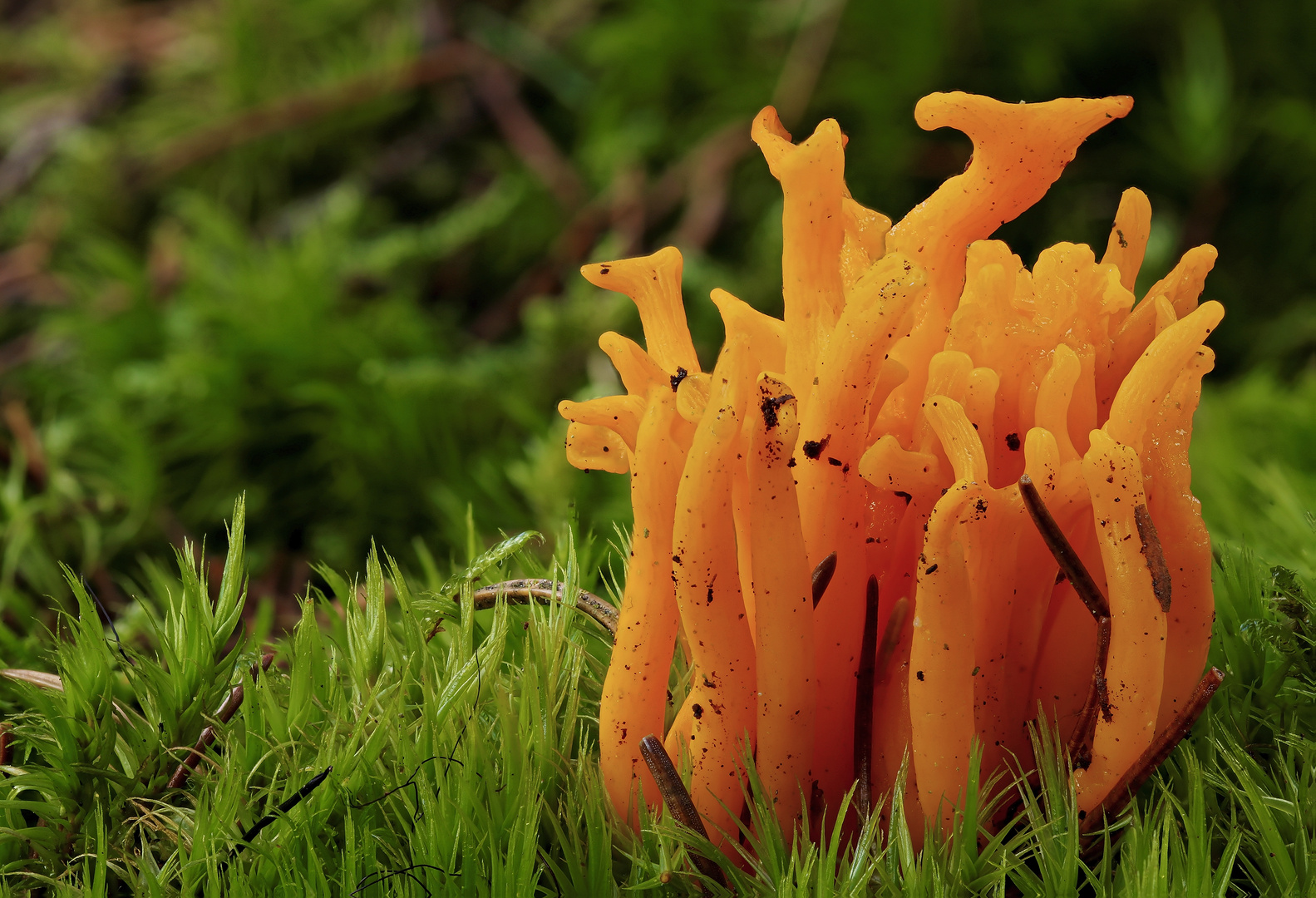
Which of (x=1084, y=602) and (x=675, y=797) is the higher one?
(x=1084, y=602)

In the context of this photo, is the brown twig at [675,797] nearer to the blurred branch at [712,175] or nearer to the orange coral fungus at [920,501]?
the orange coral fungus at [920,501]

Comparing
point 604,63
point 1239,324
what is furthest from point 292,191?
point 1239,324

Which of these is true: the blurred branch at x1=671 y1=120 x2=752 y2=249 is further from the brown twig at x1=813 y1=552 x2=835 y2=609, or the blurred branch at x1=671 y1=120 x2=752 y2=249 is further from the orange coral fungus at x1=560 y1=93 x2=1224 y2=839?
the brown twig at x1=813 y1=552 x2=835 y2=609

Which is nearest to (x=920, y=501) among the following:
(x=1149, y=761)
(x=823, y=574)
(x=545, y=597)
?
(x=823, y=574)

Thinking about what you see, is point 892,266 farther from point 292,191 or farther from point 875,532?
point 292,191

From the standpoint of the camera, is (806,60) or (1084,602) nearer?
(1084,602)

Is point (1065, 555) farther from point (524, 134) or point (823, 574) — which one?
point (524, 134)
